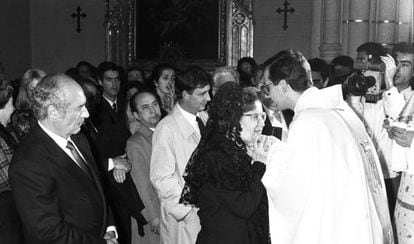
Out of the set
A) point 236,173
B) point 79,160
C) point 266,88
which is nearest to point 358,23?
point 266,88

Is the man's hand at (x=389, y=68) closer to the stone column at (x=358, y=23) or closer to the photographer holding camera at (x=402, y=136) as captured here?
the photographer holding camera at (x=402, y=136)

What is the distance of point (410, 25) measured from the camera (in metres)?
9.47

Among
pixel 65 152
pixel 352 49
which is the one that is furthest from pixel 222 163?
pixel 352 49

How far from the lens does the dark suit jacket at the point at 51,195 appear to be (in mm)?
2666

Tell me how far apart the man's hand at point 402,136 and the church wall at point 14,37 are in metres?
8.95

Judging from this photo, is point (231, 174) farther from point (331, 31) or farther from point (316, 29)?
point (316, 29)

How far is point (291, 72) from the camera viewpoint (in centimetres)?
300

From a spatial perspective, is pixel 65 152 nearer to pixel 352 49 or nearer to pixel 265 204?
pixel 265 204

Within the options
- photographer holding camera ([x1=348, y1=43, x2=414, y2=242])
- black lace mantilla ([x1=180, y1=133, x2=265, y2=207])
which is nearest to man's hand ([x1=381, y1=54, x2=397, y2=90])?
photographer holding camera ([x1=348, y1=43, x2=414, y2=242])

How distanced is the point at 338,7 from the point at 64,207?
24.5ft

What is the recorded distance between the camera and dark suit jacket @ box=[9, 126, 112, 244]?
267 centimetres

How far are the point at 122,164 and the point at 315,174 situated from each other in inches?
72.4

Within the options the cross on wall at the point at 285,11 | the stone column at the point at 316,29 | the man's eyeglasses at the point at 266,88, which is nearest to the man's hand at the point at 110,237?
the man's eyeglasses at the point at 266,88

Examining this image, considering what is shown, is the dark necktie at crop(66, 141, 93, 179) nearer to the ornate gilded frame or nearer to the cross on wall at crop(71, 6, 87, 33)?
the ornate gilded frame
